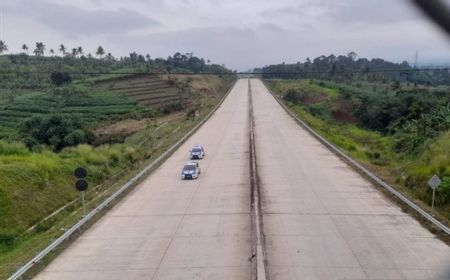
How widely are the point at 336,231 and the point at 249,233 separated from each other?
328cm

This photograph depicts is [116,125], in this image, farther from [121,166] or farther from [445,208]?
[445,208]

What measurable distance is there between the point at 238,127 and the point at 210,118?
11047mm

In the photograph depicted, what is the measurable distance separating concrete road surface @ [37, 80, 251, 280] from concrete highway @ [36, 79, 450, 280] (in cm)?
3

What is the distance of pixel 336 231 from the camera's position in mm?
20000

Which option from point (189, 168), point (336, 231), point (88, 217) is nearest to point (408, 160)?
point (189, 168)

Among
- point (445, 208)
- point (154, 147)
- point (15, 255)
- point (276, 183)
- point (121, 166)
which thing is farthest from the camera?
point (154, 147)

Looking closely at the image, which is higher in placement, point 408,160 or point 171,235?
point 171,235

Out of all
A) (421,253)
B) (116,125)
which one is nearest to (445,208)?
(421,253)

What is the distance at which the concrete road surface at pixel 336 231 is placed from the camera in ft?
51.9

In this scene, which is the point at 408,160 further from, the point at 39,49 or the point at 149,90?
the point at 39,49

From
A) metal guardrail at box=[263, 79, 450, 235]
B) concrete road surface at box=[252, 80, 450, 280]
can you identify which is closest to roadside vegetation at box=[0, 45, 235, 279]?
concrete road surface at box=[252, 80, 450, 280]

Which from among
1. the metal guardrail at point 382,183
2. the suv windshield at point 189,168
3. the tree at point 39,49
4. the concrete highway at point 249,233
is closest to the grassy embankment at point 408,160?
the metal guardrail at point 382,183

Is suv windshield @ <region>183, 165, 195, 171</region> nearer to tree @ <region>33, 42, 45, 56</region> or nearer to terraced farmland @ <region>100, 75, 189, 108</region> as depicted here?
terraced farmland @ <region>100, 75, 189, 108</region>

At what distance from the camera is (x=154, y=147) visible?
155 feet
